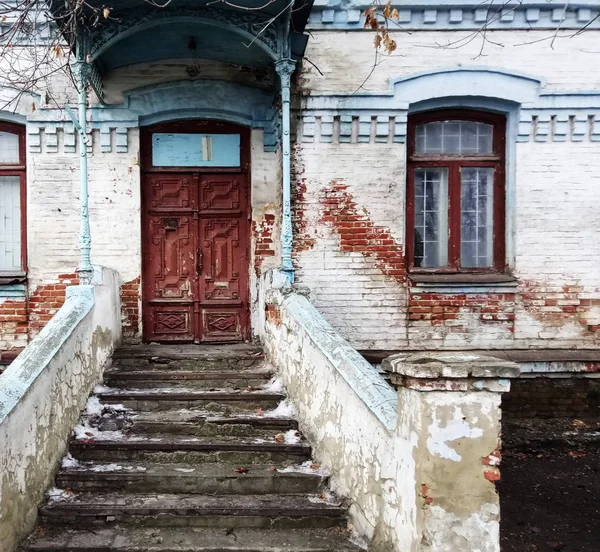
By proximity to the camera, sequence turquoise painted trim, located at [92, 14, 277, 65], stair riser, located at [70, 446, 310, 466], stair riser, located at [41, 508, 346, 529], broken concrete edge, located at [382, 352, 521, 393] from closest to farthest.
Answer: broken concrete edge, located at [382, 352, 521, 393], stair riser, located at [41, 508, 346, 529], stair riser, located at [70, 446, 310, 466], turquoise painted trim, located at [92, 14, 277, 65]

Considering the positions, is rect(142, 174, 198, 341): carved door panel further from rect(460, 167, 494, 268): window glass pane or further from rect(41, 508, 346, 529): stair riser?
rect(460, 167, 494, 268): window glass pane

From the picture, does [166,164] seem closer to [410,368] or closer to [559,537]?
[410,368]

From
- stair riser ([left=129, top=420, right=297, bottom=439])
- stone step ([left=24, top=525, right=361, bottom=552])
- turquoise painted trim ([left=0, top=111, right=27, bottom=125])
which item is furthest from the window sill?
turquoise painted trim ([left=0, top=111, right=27, bottom=125])

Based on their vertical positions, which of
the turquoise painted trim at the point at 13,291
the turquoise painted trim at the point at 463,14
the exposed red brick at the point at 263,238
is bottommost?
the turquoise painted trim at the point at 13,291

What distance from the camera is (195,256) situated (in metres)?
6.85

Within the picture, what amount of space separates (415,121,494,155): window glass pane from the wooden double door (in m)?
2.22

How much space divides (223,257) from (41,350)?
294cm

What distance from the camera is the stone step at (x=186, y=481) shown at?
420 cm

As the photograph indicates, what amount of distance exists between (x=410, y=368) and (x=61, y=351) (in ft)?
9.42

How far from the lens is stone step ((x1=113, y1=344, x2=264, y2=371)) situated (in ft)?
19.1

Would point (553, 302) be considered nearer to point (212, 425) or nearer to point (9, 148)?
point (212, 425)

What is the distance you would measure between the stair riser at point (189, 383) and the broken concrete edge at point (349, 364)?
80 cm

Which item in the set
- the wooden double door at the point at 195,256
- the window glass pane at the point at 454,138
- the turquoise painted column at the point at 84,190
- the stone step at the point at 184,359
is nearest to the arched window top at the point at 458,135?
the window glass pane at the point at 454,138

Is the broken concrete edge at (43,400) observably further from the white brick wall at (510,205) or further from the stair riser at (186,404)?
the white brick wall at (510,205)
